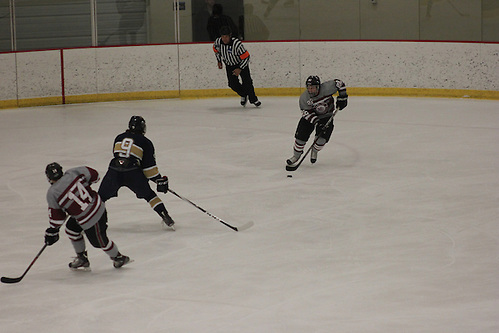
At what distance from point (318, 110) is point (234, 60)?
360cm

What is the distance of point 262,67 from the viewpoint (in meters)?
12.1

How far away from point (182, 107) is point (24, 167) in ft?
12.5

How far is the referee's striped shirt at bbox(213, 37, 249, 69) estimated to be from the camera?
1079cm

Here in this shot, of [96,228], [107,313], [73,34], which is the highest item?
[73,34]

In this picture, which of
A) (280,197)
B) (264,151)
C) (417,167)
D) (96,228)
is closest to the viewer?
(96,228)

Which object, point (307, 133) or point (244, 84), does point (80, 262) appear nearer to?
point (307, 133)

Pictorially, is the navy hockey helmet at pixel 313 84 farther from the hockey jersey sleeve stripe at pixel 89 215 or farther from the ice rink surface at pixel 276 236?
the hockey jersey sleeve stripe at pixel 89 215

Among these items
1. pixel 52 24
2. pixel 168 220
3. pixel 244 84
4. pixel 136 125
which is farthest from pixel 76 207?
pixel 52 24

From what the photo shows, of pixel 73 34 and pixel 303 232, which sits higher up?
pixel 73 34

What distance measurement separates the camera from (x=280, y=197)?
6.57 m

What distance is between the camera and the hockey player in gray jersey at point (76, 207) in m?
4.52

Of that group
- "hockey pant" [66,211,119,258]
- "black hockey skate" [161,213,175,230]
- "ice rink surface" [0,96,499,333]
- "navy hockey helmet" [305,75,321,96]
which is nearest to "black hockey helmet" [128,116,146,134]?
"black hockey skate" [161,213,175,230]

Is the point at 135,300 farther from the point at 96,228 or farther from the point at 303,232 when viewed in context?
the point at 303,232

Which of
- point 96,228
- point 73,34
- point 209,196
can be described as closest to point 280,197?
point 209,196
